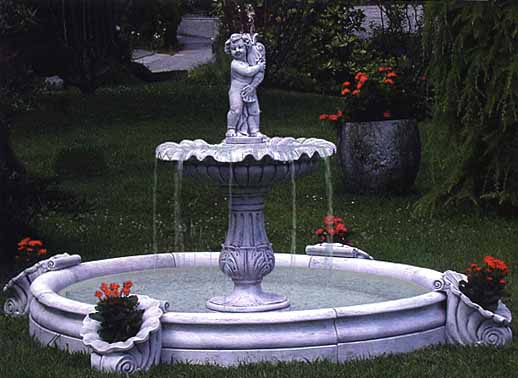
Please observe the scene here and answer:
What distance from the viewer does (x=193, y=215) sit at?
12617 millimetres

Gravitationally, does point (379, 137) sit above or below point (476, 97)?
below

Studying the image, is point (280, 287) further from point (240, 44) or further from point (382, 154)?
point (382, 154)

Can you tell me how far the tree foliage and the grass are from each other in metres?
0.32

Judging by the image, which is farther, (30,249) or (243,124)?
(30,249)

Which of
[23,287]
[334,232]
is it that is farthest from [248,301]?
[334,232]

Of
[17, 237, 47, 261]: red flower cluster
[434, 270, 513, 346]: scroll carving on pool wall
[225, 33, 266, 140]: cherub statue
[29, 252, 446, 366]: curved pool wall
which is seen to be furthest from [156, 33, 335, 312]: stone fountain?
[17, 237, 47, 261]: red flower cluster

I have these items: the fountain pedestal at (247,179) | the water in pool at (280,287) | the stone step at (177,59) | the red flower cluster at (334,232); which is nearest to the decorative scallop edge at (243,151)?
the fountain pedestal at (247,179)

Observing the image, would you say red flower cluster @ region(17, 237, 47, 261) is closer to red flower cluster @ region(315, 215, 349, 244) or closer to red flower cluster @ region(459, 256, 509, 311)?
red flower cluster @ region(315, 215, 349, 244)

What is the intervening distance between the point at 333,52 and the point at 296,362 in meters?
16.0

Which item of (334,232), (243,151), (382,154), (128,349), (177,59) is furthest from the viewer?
(177,59)

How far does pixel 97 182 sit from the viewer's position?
14719 millimetres

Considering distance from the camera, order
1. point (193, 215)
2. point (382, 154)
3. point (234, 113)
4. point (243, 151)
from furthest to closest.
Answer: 1. point (382, 154)
2. point (193, 215)
3. point (234, 113)
4. point (243, 151)

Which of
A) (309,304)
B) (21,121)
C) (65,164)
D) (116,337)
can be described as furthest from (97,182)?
(116,337)

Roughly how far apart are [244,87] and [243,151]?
29.8 inches
